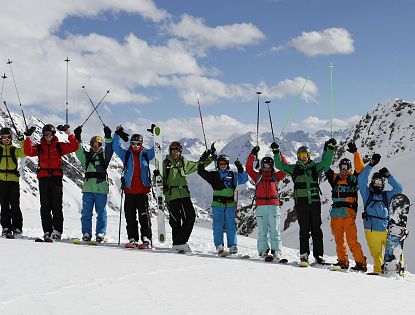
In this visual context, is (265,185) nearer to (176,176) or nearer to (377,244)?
(176,176)

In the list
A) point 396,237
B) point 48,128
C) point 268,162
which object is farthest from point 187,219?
point 396,237

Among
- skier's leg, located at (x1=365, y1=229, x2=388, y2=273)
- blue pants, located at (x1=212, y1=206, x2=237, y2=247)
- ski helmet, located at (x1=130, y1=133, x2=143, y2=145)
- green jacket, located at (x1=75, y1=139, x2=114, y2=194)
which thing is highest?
ski helmet, located at (x1=130, y1=133, x2=143, y2=145)

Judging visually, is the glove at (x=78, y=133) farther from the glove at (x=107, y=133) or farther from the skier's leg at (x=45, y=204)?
the skier's leg at (x=45, y=204)

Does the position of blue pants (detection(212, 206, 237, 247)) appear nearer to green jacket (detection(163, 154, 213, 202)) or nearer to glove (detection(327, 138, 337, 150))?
green jacket (detection(163, 154, 213, 202))

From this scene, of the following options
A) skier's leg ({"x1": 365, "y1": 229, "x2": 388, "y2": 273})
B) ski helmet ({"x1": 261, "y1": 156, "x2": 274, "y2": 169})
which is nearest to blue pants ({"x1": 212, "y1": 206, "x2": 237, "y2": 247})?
ski helmet ({"x1": 261, "y1": 156, "x2": 274, "y2": 169})

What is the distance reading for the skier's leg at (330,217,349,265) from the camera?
9.71 metres

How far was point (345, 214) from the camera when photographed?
981 cm

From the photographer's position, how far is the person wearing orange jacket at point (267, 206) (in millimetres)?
10000

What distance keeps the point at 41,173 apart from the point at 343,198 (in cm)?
661

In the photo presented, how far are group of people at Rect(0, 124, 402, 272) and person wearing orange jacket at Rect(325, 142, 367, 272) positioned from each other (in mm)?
21

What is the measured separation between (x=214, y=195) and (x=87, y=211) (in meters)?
2.93

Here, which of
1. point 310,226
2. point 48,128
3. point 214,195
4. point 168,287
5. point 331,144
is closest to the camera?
point 168,287

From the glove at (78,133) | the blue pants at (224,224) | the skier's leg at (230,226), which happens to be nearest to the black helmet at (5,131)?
the glove at (78,133)

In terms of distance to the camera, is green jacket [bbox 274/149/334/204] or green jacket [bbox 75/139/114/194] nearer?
green jacket [bbox 274/149/334/204]
